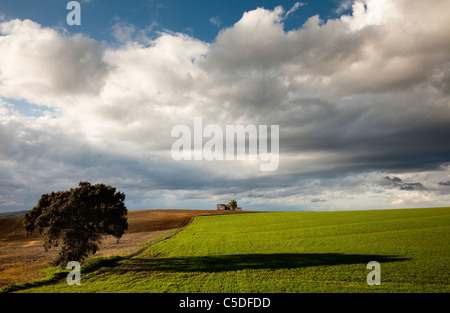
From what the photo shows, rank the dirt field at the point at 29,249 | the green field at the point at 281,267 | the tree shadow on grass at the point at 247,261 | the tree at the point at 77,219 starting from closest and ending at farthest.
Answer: the green field at the point at 281,267
the tree shadow on grass at the point at 247,261
the tree at the point at 77,219
the dirt field at the point at 29,249

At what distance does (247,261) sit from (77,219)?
21.9 meters

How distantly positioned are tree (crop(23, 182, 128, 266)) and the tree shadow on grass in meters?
5.40

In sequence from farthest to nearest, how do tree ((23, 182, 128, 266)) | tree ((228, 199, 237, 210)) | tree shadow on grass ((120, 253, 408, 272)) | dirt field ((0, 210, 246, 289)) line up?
tree ((228, 199, 237, 210)) < dirt field ((0, 210, 246, 289)) < tree ((23, 182, 128, 266)) < tree shadow on grass ((120, 253, 408, 272))

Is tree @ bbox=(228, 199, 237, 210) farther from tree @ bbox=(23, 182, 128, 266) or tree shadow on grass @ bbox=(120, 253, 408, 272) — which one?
tree @ bbox=(23, 182, 128, 266)

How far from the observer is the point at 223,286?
23.7m

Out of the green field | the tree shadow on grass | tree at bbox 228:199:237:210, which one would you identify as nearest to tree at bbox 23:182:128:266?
the green field

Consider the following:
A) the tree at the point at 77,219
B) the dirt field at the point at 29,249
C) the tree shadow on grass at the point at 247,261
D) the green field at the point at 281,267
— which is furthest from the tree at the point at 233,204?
the tree at the point at 77,219

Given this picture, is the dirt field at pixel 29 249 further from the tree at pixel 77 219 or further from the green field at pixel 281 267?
the green field at pixel 281 267

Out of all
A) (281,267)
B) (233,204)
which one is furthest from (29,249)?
(233,204)

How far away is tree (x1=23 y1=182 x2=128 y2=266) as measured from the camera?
32.2 meters

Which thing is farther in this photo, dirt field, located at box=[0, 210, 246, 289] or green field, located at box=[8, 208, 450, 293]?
dirt field, located at box=[0, 210, 246, 289]

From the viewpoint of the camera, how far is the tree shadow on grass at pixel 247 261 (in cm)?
3131

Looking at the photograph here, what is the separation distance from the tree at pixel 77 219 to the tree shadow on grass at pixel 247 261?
213 inches
